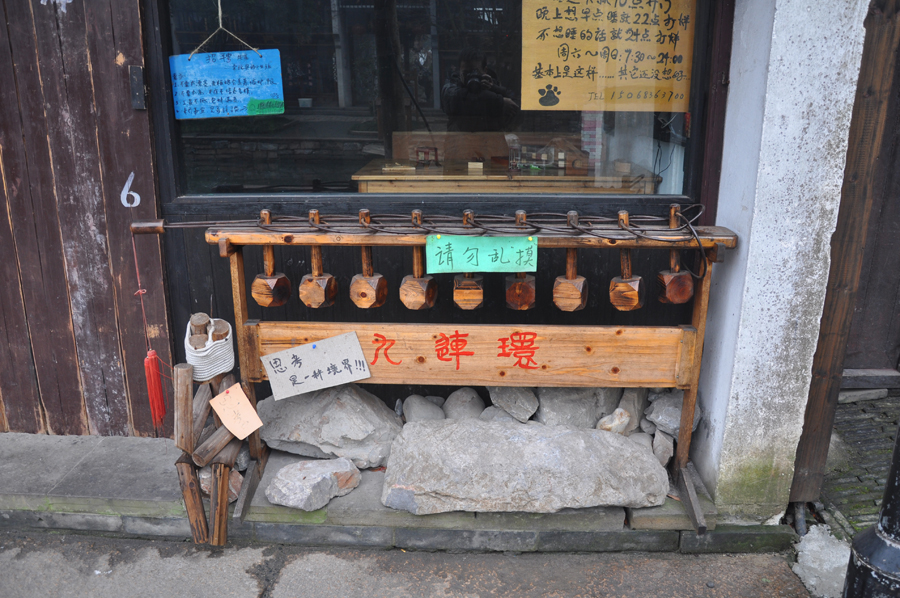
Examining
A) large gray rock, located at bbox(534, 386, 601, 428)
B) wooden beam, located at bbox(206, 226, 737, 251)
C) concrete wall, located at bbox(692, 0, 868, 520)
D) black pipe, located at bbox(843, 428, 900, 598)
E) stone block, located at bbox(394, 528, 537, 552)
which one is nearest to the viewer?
black pipe, located at bbox(843, 428, 900, 598)

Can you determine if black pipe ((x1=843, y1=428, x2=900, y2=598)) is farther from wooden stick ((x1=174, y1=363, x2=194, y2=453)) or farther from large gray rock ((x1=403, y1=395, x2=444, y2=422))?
wooden stick ((x1=174, y1=363, x2=194, y2=453))

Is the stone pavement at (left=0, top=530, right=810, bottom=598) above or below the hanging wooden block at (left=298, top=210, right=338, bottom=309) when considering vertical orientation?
below

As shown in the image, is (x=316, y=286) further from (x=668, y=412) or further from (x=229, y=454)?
(x=668, y=412)

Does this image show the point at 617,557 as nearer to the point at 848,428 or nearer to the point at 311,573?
the point at 311,573

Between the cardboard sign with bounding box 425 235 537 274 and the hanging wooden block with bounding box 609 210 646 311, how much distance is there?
0.41 meters

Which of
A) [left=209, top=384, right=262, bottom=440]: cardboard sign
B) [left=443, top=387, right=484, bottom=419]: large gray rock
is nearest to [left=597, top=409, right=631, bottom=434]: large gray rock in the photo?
[left=443, top=387, right=484, bottom=419]: large gray rock

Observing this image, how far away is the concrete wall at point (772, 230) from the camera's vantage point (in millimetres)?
2641

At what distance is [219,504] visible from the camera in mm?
3082

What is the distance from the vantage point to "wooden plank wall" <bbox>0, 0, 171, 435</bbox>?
329 cm

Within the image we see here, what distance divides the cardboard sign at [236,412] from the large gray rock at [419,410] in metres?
0.84

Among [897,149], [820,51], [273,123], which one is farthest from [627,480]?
[897,149]

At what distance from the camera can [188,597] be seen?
283 cm

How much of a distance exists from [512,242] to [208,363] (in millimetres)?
1592

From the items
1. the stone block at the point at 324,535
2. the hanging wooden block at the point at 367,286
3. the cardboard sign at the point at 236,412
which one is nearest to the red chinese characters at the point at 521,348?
the hanging wooden block at the point at 367,286
